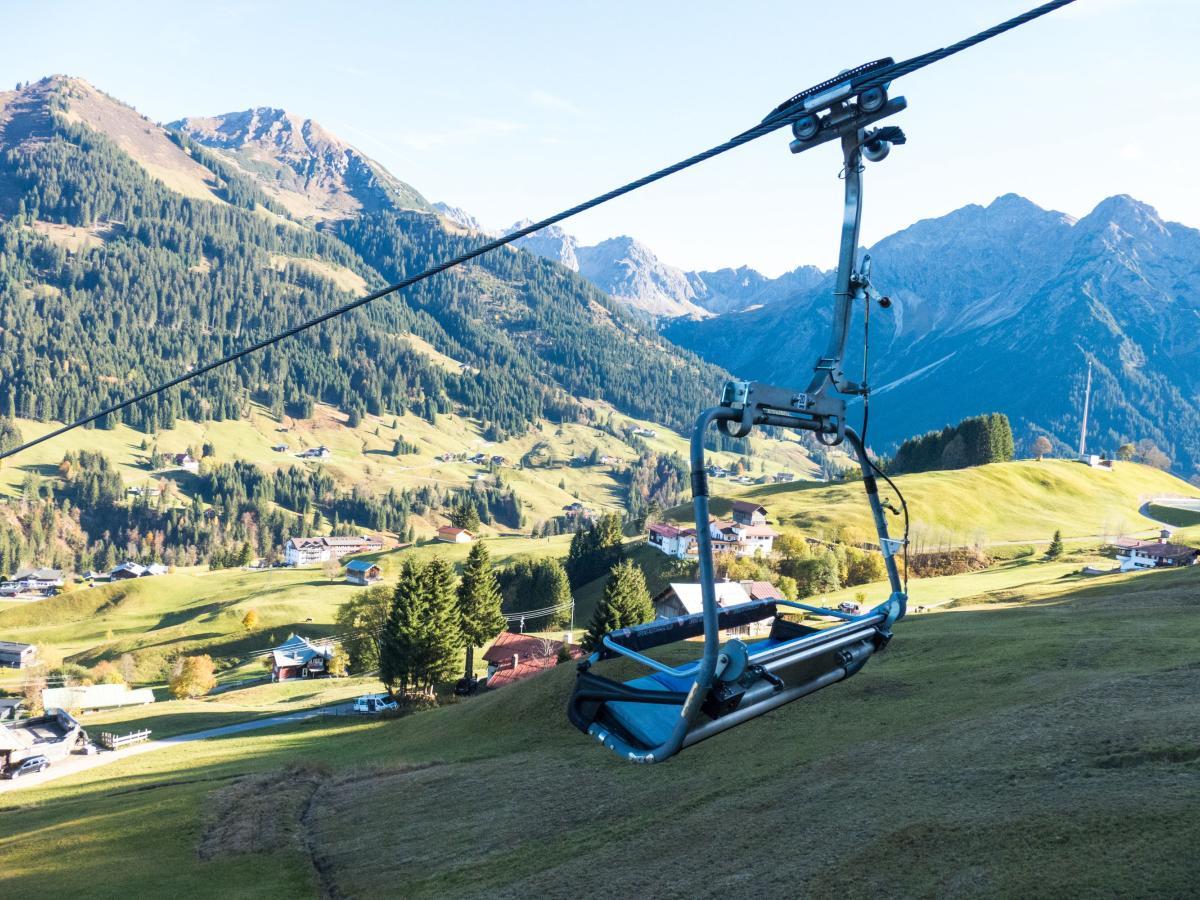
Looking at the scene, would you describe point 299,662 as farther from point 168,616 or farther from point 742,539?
point 742,539

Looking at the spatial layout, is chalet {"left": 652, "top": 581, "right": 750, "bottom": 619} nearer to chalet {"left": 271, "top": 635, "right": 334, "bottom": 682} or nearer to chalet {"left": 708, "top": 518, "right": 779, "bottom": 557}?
chalet {"left": 708, "top": 518, "right": 779, "bottom": 557}

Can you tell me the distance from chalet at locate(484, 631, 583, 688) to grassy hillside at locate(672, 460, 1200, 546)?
7288 centimetres

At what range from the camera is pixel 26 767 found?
6606cm

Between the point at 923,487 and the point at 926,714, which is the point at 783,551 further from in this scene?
the point at 926,714

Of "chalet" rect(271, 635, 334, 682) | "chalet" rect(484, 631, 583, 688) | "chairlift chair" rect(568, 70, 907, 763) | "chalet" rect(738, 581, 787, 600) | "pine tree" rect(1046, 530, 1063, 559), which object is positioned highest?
"chairlift chair" rect(568, 70, 907, 763)

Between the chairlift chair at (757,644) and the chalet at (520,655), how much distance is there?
73361 millimetres

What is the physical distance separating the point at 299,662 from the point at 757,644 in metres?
126

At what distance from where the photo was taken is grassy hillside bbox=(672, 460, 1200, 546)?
16200 cm

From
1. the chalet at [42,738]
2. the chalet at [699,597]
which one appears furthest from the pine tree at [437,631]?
the chalet at [42,738]

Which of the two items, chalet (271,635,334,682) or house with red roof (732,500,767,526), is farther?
house with red roof (732,500,767,526)

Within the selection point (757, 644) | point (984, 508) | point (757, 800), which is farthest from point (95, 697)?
point (984, 508)

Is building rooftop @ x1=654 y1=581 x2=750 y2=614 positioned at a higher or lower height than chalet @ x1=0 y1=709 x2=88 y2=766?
higher

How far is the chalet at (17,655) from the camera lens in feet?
481

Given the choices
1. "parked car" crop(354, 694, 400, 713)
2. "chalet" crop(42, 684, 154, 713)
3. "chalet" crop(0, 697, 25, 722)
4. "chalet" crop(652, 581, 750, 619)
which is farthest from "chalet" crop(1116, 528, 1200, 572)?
"chalet" crop(0, 697, 25, 722)
